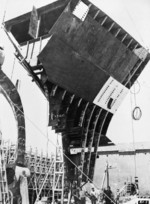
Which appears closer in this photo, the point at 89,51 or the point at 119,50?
the point at 89,51

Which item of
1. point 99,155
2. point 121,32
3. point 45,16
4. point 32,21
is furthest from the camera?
point 99,155

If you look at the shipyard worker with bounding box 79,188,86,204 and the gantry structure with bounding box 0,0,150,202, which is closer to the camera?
the gantry structure with bounding box 0,0,150,202

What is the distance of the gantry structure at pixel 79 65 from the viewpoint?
1168 cm

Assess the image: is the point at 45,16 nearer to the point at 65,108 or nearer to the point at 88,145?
the point at 65,108

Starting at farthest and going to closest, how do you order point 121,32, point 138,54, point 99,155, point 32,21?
1. point 99,155
2. point 138,54
3. point 121,32
4. point 32,21

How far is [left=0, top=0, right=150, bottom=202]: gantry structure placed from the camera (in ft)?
38.3

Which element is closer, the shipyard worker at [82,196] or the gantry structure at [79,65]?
the gantry structure at [79,65]

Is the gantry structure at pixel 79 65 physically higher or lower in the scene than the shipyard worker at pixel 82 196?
higher

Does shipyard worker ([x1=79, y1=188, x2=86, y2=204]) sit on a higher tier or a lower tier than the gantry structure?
lower

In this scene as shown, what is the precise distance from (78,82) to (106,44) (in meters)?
2.37

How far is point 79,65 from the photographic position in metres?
12.7

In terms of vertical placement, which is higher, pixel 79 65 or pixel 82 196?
pixel 79 65

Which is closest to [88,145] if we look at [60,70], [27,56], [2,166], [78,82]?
[78,82]

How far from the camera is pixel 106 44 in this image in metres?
13.2
